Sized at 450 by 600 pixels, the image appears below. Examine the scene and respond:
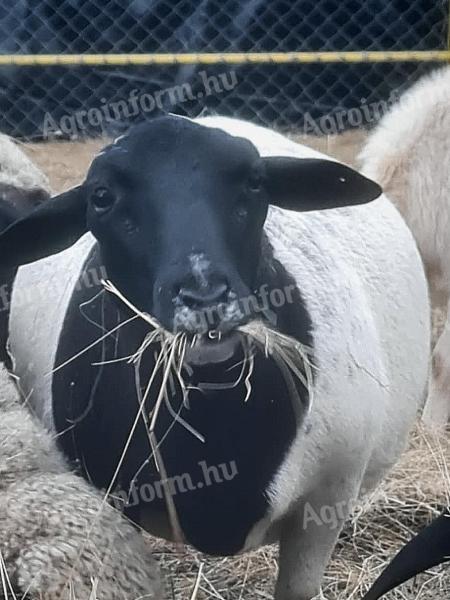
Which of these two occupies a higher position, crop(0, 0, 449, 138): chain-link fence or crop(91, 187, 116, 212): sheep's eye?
crop(91, 187, 116, 212): sheep's eye

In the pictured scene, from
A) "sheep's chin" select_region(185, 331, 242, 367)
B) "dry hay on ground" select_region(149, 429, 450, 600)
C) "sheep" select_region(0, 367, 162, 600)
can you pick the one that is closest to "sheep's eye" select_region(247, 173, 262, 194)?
"sheep's chin" select_region(185, 331, 242, 367)

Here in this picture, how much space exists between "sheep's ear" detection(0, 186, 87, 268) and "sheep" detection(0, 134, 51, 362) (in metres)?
0.56

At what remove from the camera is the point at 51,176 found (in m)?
7.59

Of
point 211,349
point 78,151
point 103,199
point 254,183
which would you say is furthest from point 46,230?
point 78,151

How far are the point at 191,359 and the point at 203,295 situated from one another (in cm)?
19

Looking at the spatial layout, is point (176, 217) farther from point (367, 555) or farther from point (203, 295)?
point (367, 555)

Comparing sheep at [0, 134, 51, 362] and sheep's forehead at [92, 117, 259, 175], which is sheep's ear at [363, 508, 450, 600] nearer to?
sheep's forehead at [92, 117, 259, 175]

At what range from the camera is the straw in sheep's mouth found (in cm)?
261

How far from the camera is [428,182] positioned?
5.41 m

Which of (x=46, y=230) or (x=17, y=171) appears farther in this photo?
(x=17, y=171)

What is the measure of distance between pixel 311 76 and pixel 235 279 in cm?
610

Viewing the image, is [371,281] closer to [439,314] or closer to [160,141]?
[160,141]

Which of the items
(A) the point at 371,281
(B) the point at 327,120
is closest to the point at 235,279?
(A) the point at 371,281

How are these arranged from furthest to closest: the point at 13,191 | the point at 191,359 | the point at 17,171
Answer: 1. the point at 17,171
2. the point at 13,191
3. the point at 191,359
